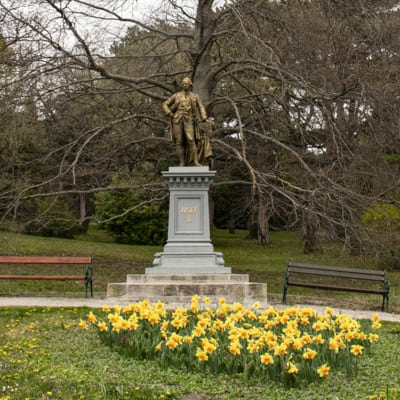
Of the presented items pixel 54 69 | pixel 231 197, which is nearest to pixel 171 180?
pixel 54 69

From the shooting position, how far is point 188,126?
571 inches

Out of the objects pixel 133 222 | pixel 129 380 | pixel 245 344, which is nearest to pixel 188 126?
pixel 245 344

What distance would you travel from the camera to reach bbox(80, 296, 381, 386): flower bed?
648cm

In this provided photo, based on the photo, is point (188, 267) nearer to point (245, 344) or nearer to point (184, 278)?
point (184, 278)

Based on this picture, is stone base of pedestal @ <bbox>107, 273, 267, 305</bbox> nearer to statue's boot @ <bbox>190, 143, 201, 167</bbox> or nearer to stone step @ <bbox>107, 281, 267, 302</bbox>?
stone step @ <bbox>107, 281, 267, 302</bbox>

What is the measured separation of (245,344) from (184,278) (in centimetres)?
630

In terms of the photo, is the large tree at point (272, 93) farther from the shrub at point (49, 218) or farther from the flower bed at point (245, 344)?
the flower bed at point (245, 344)

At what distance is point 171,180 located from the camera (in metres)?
14.3

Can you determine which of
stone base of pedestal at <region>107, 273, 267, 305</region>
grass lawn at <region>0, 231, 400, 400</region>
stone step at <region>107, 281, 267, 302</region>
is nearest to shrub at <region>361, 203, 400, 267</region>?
stone base of pedestal at <region>107, 273, 267, 305</region>

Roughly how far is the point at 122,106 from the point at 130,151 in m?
1.25

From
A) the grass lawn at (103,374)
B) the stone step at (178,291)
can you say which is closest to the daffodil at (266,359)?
the grass lawn at (103,374)

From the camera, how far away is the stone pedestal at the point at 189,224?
45.7 feet

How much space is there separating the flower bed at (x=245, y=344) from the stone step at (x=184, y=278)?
16.0 ft

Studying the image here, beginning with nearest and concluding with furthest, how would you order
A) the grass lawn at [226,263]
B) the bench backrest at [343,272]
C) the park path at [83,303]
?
1. the park path at [83,303]
2. the bench backrest at [343,272]
3. the grass lawn at [226,263]
